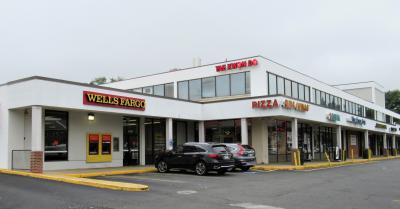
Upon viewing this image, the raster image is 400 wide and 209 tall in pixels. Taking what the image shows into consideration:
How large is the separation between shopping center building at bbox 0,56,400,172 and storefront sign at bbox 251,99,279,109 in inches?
2.6

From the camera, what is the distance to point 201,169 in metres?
20.9

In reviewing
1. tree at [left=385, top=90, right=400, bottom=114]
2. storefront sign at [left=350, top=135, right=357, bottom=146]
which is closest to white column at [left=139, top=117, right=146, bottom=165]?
storefront sign at [left=350, top=135, right=357, bottom=146]

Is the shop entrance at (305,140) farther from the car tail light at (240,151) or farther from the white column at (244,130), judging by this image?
the car tail light at (240,151)

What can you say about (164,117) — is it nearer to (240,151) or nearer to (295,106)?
(240,151)

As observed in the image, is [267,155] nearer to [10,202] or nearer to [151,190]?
[151,190]

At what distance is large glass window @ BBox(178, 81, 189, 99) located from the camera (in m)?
36.0

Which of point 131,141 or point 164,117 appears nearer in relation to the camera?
point 164,117

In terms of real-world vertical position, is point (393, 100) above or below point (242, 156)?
above

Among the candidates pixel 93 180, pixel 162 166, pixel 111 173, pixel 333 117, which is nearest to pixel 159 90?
pixel 333 117

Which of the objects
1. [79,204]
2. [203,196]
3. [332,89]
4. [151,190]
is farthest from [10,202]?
[332,89]

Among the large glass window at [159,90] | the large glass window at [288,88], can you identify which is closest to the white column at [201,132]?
the large glass window at [159,90]

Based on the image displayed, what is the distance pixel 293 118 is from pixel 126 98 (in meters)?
11.9

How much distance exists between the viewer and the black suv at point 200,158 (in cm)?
2058

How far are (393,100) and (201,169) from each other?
105m
